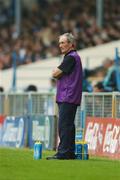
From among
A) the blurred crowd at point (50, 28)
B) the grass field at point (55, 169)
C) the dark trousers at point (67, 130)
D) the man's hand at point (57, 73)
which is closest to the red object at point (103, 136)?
the grass field at point (55, 169)

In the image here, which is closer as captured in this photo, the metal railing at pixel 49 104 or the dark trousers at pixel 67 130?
the dark trousers at pixel 67 130

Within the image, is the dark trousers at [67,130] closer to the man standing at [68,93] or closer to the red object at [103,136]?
the man standing at [68,93]

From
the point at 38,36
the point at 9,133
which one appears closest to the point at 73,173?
the point at 9,133

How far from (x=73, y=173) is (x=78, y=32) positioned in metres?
22.5

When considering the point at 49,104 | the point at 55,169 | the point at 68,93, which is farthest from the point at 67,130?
the point at 49,104

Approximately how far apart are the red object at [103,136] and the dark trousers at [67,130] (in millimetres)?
1691

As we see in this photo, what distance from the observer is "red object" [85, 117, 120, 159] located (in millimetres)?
18625

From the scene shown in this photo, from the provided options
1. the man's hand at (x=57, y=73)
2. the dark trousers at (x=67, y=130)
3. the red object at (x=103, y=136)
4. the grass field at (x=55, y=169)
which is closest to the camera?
the grass field at (x=55, y=169)

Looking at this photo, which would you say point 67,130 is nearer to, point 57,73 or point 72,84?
point 72,84

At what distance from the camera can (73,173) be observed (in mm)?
14109

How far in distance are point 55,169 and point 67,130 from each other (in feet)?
7.04

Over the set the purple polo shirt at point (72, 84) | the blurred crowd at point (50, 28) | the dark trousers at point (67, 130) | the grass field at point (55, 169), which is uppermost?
the blurred crowd at point (50, 28)

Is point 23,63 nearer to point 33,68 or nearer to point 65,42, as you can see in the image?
point 33,68

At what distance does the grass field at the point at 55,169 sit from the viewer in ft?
44.6
